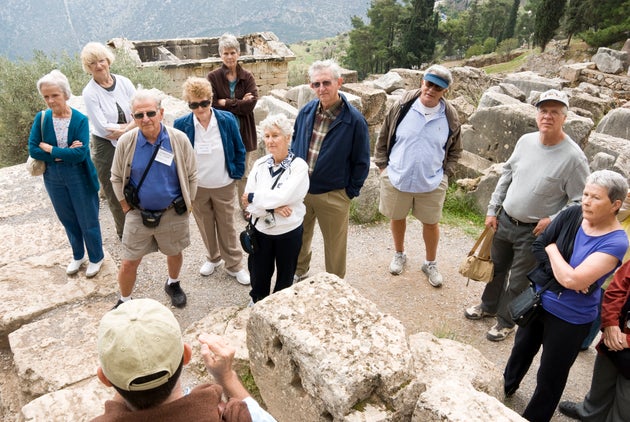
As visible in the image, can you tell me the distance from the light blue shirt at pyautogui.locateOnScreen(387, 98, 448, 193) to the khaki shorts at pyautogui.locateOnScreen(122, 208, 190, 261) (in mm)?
1957

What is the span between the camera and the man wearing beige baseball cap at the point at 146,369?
1333mm

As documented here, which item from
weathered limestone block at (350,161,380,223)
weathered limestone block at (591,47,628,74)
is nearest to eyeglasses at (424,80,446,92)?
weathered limestone block at (350,161,380,223)

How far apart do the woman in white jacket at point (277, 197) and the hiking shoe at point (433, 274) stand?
1.85m

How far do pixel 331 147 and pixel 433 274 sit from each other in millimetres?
1955

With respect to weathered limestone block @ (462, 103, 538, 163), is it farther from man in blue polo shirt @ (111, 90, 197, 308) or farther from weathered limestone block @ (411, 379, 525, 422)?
weathered limestone block @ (411, 379, 525, 422)

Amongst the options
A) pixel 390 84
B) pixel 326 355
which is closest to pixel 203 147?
pixel 326 355

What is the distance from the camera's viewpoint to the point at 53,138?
365 centimetres

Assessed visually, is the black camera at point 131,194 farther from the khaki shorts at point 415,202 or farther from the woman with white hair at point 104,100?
the khaki shorts at point 415,202

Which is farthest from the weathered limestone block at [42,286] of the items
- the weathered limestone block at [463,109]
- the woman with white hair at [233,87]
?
the weathered limestone block at [463,109]

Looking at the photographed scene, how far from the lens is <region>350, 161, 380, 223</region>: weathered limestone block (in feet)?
19.1

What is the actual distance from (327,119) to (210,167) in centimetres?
108

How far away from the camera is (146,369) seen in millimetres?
1330

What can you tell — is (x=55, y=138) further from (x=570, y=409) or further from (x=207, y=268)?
(x=570, y=409)

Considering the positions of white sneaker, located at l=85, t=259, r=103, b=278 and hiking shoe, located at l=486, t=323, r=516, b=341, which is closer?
hiking shoe, located at l=486, t=323, r=516, b=341
